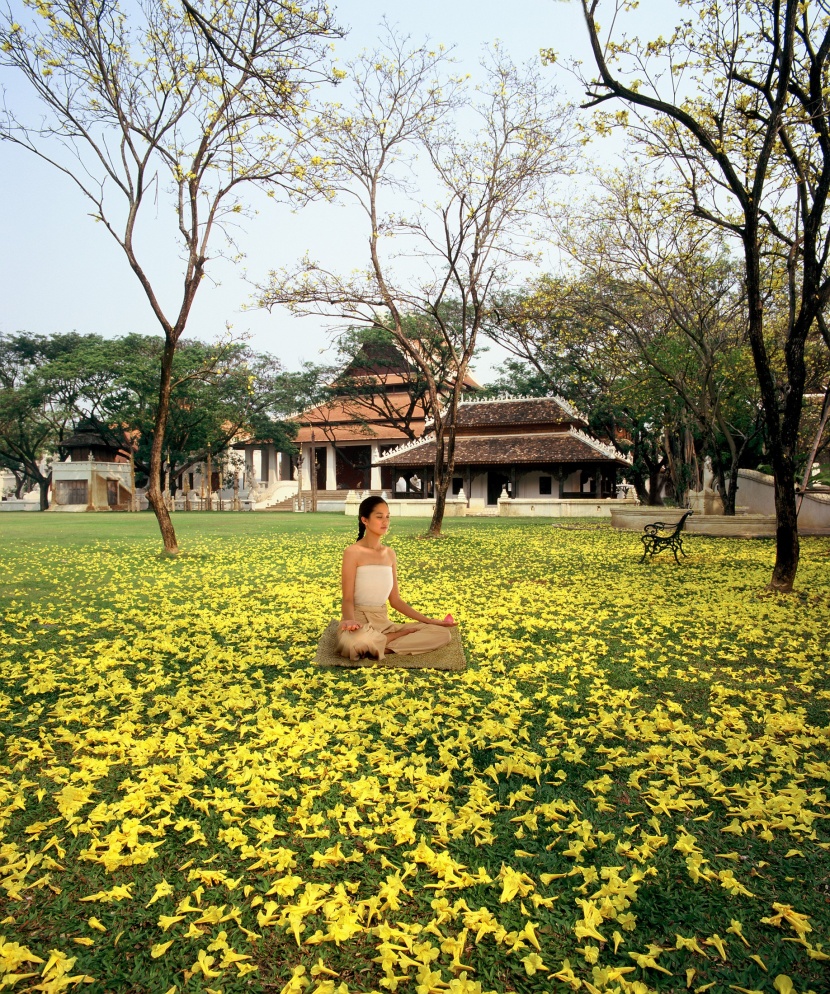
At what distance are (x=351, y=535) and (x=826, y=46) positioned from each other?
1545 cm

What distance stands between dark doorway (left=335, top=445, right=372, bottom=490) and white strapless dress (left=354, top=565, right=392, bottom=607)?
4177cm

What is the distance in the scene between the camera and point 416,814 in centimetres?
330

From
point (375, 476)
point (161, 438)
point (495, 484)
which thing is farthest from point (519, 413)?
point (161, 438)

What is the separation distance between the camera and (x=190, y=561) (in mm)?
13453

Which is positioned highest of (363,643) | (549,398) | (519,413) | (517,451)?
(549,398)

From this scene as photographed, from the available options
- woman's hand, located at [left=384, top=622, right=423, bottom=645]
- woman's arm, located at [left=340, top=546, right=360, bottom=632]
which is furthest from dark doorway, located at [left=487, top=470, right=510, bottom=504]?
woman's arm, located at [left=340, top=546, right=360, bottom=632]

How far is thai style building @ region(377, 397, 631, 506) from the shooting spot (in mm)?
35375

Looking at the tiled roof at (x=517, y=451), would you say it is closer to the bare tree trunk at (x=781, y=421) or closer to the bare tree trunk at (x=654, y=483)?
the bare tree trunk at (x=654, y=483)

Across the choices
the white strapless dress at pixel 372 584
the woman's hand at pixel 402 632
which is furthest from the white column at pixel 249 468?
the white strapless dress at pixel 372 584

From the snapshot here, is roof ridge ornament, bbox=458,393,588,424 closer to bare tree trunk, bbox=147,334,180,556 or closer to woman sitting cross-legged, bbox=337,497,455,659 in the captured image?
bare tree trunk, bbox=147,334,180,556

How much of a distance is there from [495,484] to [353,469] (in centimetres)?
1233

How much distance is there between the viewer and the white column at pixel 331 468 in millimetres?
47625

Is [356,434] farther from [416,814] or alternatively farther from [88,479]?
[416,814]

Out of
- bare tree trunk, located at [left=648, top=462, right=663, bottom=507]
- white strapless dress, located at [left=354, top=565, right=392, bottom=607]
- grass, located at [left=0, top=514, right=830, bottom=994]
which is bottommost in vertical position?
grass, located at [left=0, top=514, right=830, bottom=994]
